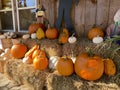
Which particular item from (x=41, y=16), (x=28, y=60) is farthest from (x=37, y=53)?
(x=41, y=16)

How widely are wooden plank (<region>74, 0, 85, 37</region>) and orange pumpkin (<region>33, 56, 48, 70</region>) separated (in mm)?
700

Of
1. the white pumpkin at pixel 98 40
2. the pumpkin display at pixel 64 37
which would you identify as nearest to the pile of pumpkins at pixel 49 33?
the pumpkin display at pixel 64 37

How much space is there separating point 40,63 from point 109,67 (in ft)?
3.30

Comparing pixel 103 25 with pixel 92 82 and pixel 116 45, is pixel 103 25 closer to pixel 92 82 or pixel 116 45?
pixel 116 45

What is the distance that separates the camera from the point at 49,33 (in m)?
2.92

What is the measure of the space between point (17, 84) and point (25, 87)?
20 centimetres

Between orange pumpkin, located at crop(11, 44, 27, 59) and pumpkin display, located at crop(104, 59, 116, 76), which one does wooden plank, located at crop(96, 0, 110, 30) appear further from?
orange pumpkin, located at crop(11, 44, 27, 59)

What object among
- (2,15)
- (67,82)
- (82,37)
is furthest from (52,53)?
(2,15)

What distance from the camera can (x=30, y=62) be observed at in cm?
292

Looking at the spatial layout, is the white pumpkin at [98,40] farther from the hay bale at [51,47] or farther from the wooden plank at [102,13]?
the hay bale at [51,47]

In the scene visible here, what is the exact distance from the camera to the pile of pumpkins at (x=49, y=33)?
274cm

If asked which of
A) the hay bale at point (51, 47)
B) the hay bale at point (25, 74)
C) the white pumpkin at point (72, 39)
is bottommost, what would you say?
the hay bale at point (25, 74)

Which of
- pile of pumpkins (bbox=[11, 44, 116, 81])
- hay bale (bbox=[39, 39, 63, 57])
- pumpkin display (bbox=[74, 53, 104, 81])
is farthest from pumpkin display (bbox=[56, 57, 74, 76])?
hay bale (bbox=[39, 39, 63, 57])

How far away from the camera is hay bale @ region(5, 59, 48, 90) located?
2609 mm
